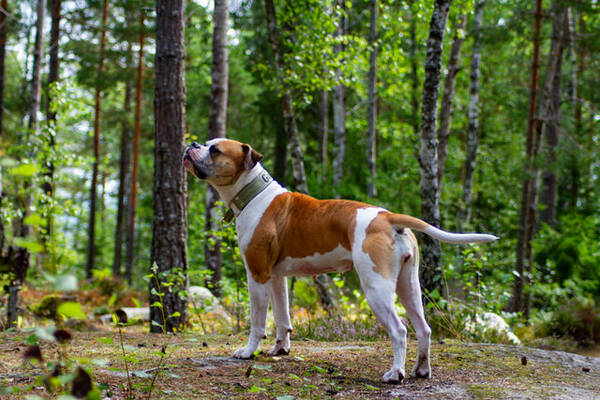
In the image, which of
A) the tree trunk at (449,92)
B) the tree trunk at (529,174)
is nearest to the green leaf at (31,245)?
the tree trunk at (529,174)

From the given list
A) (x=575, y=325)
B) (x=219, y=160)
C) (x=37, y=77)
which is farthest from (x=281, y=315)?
(x=37, y=77)

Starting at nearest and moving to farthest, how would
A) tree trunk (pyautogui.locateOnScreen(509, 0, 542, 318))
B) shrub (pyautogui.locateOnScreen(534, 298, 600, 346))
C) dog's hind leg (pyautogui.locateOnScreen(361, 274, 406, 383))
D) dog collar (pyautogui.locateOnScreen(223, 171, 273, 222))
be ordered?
1. dog's hind leg (pyautogui.locateOnScreen(361, 274, 406, 383))
2. dog collar (pyautogui.locateOnScreen(223, 171, 273, 222))
3. shrub (pyautogui.locateOnScreen(534, 298, 600, 346))
4. tree trunk (pyautogui.locateOnScreen(509, 0, 542, 318))

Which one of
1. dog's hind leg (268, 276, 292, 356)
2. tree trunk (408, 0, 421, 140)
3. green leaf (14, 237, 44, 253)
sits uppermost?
tree trunk (408, 0, 421, 140)

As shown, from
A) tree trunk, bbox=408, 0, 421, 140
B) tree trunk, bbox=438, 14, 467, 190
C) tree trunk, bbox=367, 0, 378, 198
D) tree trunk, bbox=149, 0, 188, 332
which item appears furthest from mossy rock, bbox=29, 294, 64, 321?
tree trunk, bbox=408, 0, 421, 140

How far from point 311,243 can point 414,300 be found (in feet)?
2.99

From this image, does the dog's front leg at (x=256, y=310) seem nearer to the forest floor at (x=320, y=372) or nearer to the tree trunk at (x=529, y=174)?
the forest floor at (x=320, y=372)

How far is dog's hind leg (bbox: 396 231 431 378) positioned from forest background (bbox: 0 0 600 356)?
2000 millimetres

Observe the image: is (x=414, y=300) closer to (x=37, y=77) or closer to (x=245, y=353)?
(x=245, y=353)

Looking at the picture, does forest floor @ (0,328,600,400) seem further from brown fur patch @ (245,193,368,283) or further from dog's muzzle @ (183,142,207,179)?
dog's muzzle @ (183,142,207,179)

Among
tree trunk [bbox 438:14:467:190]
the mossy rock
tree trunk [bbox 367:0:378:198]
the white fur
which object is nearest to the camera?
the white fur

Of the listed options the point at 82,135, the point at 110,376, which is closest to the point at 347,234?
the point at 110,376

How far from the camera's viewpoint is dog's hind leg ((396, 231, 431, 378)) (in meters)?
4.05

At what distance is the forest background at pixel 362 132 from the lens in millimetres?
7930

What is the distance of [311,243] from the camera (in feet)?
14.2
